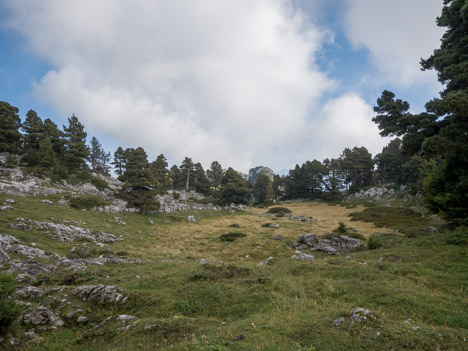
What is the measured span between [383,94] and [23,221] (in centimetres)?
3244

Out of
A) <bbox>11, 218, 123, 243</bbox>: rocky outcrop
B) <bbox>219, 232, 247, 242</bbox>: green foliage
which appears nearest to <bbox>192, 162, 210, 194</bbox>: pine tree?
<bbox>219, 232, 247, 242</bbox>: green foliage

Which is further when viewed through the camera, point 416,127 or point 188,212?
point 188,212

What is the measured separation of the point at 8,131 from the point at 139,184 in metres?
28.9

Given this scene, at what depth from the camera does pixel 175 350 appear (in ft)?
17.7

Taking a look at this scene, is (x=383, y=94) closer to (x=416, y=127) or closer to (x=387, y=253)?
(x=416, y=127)

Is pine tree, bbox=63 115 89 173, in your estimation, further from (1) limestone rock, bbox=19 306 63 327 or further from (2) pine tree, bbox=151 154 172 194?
(1) limestone rock, bbox=19 306 63 327

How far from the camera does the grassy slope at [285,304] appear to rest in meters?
5.62

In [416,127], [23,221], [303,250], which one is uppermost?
[416,127]

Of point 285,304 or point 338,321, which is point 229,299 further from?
point 338,321

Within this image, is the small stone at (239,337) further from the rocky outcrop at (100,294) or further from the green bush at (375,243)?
the green bush at (375,243)

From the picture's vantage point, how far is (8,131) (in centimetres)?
4216

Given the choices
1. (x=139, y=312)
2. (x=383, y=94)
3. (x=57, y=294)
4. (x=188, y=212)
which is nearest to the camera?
(x=139, y=312)

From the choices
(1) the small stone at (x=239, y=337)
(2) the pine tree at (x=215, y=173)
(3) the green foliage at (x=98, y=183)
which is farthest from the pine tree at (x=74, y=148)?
(1) the small stone at (x=239, y=337)

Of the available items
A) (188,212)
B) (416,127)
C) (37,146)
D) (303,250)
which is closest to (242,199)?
(188,212)
